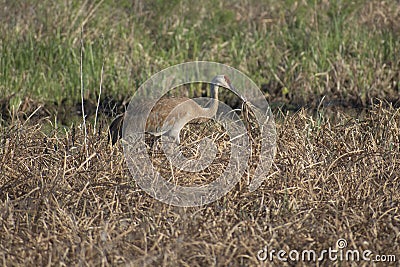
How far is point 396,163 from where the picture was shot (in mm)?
4582

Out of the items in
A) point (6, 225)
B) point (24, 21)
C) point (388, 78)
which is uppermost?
point (6, 225)

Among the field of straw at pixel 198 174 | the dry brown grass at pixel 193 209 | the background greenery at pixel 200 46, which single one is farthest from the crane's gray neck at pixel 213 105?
the background greenery at pixel 200 46

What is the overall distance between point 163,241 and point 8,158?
4.16ft

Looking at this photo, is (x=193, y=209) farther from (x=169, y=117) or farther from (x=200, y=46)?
(x=200, y=46)

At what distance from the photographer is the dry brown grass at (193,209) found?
3633 millimetres

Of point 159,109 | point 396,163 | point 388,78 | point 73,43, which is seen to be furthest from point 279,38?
point 396,163

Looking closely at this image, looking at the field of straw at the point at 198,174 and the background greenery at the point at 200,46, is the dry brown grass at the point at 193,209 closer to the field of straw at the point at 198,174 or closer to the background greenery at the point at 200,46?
the field of straw at the point at 198,174

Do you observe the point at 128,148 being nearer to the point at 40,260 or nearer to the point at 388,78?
the point at 40,260
